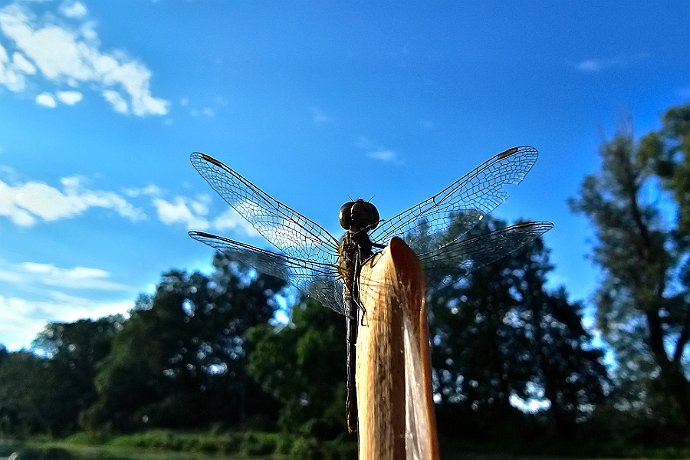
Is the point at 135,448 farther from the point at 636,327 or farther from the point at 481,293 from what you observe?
the point at 636,327

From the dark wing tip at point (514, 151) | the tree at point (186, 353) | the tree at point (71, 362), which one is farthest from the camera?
the tree at point (71, 362)

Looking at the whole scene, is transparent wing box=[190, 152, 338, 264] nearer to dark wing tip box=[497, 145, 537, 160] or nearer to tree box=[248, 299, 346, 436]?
dark wing tip box=[497, 145, 537, 160]

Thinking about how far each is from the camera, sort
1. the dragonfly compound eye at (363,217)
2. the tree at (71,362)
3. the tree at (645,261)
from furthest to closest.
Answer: the tree at (71,362), the tree at (645,261), the dragonfly compound eye at (363,217)

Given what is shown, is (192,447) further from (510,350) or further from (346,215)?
(346,215)

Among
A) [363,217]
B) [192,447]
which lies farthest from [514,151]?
[192,447]

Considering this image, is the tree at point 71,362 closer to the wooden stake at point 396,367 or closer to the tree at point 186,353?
the tree at point 186,353

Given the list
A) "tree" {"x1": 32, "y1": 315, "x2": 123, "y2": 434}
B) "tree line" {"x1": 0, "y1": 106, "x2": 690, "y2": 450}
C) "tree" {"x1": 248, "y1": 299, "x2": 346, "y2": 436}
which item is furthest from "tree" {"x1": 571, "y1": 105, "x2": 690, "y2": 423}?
"tree" {"x1": 32, "y1": 315, "x2": 123, "y2": 434}

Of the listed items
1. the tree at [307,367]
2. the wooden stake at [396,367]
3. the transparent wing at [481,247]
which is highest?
the tree at [307,367]

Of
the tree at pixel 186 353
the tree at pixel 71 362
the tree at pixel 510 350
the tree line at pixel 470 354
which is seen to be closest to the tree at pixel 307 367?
the tree line at pixel 470 354
